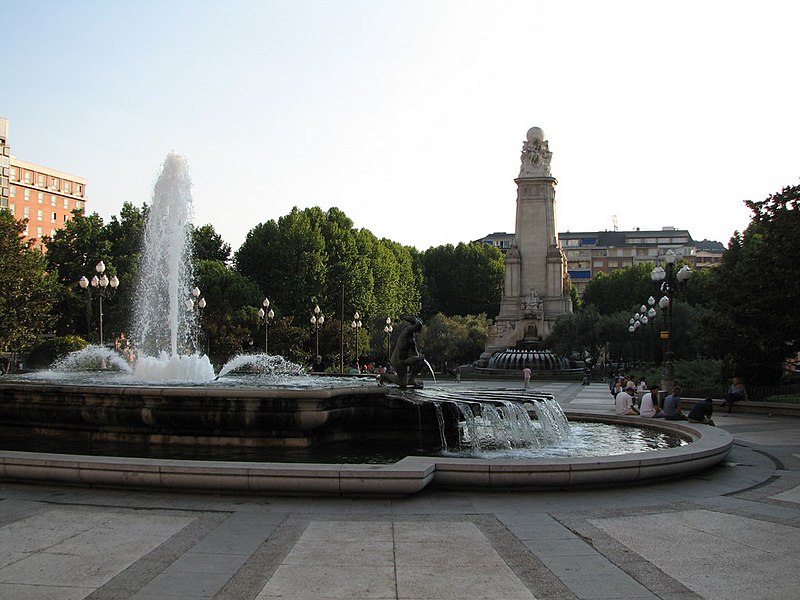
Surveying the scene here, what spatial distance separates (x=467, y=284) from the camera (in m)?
86.1

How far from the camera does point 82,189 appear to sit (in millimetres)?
100438

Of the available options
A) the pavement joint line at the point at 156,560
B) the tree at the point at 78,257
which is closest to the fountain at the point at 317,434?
the pavement joint line at the point at 156,560

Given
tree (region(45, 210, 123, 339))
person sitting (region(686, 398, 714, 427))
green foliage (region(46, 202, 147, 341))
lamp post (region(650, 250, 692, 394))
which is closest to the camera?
person sitting (region(686, 398, 714, 427))

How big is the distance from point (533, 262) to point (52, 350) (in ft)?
143

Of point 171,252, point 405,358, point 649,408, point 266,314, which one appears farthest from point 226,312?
point 649,408

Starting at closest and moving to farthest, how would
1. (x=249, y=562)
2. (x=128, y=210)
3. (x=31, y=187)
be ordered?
(x=249, y=562) < (x=128, y=210) < (x=31, y=187)

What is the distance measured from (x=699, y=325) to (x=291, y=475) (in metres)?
18.9

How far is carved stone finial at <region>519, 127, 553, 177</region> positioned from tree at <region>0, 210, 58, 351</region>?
42991mm

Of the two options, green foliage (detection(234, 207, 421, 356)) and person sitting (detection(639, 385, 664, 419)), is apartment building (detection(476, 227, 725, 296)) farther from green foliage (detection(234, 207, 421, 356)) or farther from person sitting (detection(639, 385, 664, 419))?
person sitting (detection(639, 385, 664, 419))

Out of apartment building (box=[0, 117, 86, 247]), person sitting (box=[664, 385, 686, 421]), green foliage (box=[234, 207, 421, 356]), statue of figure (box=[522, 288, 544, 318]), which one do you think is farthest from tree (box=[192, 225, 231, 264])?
person sitting (box=[664, 385, 686, 421])

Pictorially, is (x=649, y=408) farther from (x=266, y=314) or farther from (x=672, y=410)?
(x=266, y=314)

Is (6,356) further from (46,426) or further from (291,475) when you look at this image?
(291,475)

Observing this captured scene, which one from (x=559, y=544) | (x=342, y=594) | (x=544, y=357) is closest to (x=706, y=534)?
(x=559, y=544)

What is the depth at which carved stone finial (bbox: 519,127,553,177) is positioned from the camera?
222 ft
